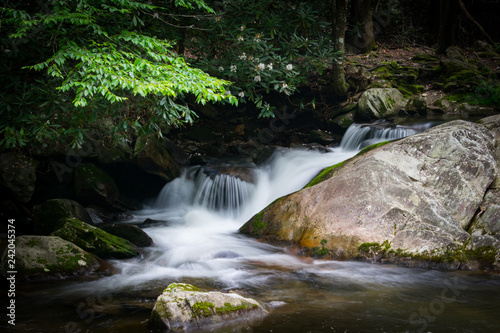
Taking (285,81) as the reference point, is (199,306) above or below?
below

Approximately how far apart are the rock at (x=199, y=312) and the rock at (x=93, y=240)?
2.51 meters

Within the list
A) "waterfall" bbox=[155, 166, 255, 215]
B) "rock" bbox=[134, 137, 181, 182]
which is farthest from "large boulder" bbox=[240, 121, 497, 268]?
"rock" bbox=[134, 137, 181, 182]

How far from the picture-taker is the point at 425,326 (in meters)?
3.40

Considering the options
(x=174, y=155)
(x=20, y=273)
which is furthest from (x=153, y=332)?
(x=174, y=155)

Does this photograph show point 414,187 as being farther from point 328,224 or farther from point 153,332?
point 153,332

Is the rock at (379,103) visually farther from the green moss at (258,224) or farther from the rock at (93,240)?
the rock at (93,240)

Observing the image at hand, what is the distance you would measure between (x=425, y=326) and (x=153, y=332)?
2467 millimetres

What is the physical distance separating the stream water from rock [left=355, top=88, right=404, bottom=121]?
19.0 feet

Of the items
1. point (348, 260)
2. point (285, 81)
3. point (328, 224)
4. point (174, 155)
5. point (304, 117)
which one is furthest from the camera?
point (304, 117)

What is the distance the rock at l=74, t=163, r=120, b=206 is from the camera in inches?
332

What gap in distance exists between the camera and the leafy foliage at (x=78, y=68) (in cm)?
451

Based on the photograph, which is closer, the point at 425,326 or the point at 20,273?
the point at 425,326

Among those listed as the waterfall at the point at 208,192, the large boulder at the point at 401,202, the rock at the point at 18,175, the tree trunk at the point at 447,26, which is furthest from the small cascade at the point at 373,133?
the rock at the point at 18,175

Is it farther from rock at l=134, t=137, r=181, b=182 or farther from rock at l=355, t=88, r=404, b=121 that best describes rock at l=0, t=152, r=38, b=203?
rock at l=355, t=88, r=404, b=121
